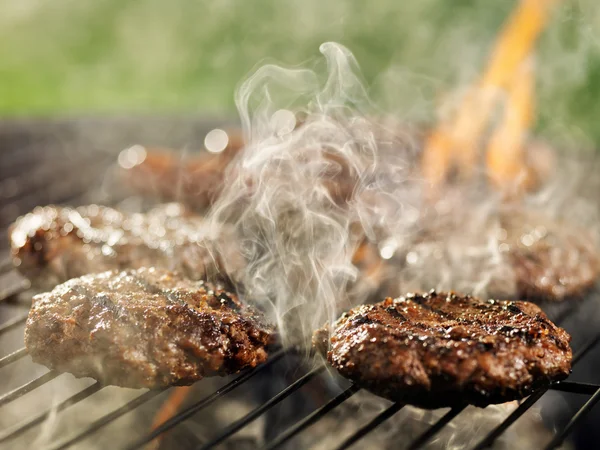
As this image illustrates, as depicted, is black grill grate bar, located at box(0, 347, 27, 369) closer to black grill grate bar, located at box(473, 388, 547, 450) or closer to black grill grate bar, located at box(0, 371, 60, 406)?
black grill grate bar, located at box(0, 371, 60, 406)

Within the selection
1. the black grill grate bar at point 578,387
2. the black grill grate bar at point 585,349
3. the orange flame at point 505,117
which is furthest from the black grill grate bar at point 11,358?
the orange flame at point 505,117

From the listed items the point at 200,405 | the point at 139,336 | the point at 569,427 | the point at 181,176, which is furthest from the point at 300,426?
the point at 181,176

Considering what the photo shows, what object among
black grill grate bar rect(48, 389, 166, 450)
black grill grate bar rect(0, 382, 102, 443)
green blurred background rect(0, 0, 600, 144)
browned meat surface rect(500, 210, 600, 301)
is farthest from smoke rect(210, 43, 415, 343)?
green blurred background rect(0, 0, 600, 144)

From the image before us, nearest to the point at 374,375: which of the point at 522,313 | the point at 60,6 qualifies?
the point at 522,313

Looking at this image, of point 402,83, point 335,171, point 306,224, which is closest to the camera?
point 306,224

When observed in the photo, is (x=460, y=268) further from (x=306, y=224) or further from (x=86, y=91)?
(x=86, y=91)
